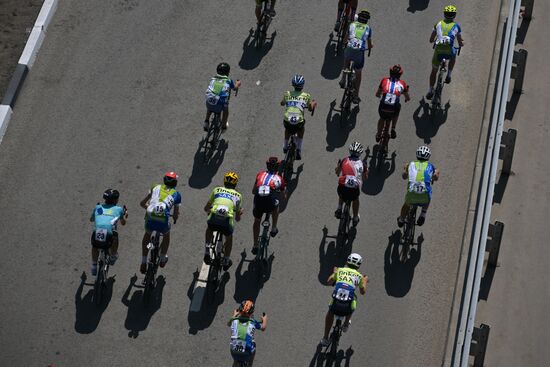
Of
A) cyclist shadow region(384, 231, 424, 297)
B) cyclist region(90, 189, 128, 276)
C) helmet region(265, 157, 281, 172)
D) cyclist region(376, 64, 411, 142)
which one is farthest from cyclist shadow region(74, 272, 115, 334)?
cyclist region(376, 64, 411, 142)

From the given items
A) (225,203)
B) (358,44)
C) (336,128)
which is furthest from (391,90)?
(225,203)

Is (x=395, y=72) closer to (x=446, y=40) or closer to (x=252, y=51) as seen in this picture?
(x=446, y=40)

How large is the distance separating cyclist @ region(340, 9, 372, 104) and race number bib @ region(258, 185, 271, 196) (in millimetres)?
4564

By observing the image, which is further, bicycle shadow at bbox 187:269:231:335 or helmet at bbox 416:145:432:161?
helmet at bbox 416:145:432:161

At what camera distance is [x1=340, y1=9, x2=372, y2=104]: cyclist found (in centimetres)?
2622

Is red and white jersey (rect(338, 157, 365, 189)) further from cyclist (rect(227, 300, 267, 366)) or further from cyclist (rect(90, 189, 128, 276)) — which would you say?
cyclist (rect(90, 189, 128, 276))

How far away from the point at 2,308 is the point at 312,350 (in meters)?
5.59

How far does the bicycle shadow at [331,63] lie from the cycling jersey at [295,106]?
281 centimetres

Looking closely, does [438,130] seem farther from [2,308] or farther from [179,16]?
[2,308]

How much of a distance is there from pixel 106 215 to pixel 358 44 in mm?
7001

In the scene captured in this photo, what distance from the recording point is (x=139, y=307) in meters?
22.8

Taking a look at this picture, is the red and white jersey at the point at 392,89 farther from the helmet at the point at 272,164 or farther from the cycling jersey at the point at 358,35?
the helmet at the point at 272,164

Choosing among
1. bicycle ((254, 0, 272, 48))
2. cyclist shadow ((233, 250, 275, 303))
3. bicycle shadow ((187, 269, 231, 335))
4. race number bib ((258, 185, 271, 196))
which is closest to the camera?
bicycle shadow ((187, 269, 231, 335))

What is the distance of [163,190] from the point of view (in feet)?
74.2
